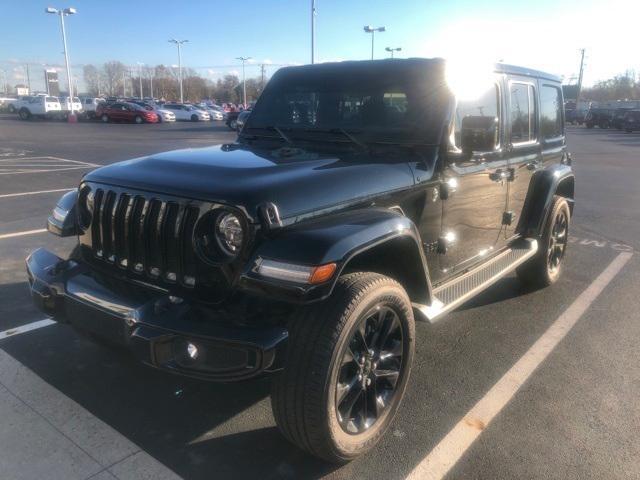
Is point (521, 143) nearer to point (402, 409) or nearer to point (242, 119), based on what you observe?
point (242, 119)

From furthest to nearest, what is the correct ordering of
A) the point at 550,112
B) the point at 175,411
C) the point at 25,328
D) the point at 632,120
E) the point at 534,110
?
the point at 632,120 → the point at 550,112 → the point at 534,110 → the point at 25,328 → the point at 175,411

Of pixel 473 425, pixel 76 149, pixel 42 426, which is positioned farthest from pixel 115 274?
pixel 76 149

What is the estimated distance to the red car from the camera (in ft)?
131

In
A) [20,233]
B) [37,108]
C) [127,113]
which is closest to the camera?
[20,233]

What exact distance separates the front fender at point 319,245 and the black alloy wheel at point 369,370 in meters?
0.32

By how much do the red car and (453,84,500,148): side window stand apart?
39.5 meters

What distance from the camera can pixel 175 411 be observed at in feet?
10.2

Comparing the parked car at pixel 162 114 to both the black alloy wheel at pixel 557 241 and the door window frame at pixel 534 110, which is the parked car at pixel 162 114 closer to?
the black alloy wheel at pixel 557 241

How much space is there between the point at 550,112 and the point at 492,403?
10.5ft

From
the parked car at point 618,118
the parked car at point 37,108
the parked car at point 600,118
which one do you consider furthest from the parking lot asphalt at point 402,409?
the parked car at point 600,118

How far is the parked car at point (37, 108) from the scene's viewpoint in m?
41.8

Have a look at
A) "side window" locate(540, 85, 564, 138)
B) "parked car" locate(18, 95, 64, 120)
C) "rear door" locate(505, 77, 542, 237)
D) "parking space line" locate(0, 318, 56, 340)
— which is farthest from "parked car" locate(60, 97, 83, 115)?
"rear door" locate(505, 77, 542, 237)

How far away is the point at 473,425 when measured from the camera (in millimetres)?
3053

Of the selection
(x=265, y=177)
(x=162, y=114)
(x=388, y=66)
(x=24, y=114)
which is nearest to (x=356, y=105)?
(x=388, y=66)
